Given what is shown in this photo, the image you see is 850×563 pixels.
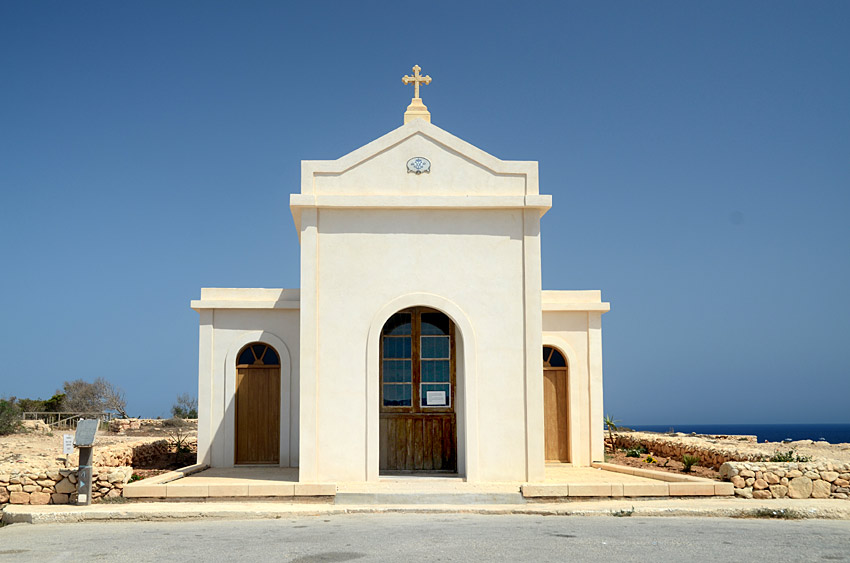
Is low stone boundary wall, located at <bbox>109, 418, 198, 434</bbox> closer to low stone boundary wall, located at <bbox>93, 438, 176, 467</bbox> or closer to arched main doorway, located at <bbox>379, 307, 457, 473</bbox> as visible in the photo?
low stone boundary wall, located at <bbox>93, 438, 176, 467</bbox>

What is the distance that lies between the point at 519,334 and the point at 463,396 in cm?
142

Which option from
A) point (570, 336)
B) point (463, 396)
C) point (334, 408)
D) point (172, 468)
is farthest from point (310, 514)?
point (570, 336)

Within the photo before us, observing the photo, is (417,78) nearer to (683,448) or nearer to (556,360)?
(556,360)

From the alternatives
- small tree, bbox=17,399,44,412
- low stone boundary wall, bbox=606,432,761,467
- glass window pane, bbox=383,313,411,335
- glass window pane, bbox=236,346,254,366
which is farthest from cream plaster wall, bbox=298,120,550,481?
small tree, bbox=17,399,44,412

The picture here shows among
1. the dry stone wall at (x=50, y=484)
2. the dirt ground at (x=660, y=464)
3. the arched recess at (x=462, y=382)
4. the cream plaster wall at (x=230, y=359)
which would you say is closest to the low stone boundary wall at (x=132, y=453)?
the cream plaster wall at (x=230, y=359)

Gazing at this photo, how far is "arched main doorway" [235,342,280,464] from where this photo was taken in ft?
54.6

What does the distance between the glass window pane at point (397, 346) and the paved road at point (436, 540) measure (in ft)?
11.3

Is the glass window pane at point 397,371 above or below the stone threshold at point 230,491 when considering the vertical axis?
above

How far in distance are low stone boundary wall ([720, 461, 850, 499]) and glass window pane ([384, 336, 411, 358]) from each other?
18.3 ft

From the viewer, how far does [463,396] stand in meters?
13.3

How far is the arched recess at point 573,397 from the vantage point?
1658 centimetres

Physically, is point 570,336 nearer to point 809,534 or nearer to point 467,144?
point 467,144

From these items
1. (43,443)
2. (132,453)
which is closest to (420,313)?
(132,453)

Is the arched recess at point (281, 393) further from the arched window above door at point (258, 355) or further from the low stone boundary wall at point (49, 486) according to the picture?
the low stone boundary wall at point (49, 486)
